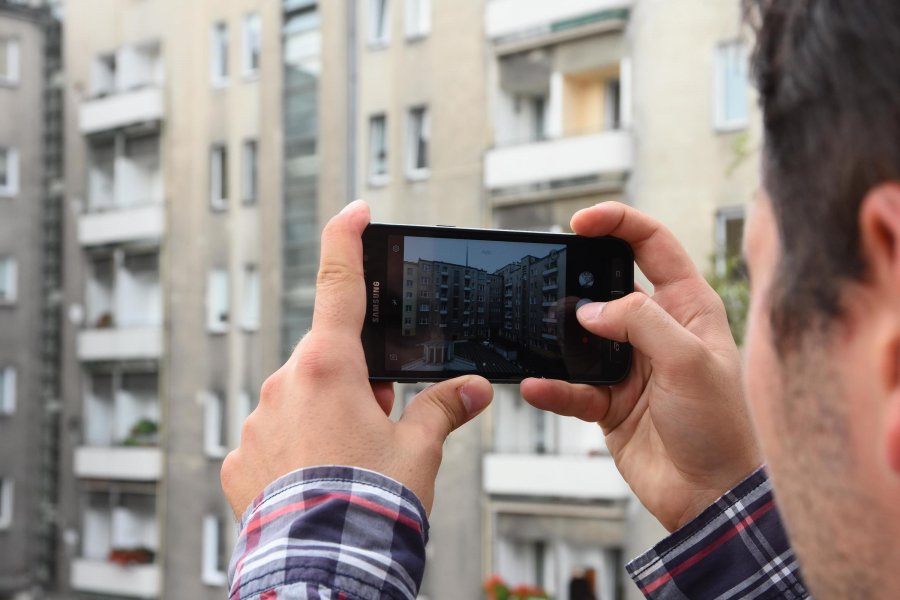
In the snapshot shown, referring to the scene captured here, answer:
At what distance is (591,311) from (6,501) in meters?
11.9

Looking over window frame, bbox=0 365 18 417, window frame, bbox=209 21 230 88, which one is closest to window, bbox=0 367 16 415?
window frame, bbox=0 365 18 417

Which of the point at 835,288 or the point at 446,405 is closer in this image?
the point at 835,288

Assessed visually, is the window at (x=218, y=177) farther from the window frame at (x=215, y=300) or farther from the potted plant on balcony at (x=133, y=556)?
the potted plant on balcony at (x=133, y=556)

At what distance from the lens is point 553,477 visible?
23.5 feet

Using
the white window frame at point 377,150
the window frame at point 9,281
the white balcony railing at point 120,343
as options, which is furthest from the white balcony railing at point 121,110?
the white window frame at point 377,150

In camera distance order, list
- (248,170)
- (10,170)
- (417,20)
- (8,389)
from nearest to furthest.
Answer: (417,20) < (248,170) < (8,389) < (10,170)

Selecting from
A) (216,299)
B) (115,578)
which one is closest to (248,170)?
(216,299)

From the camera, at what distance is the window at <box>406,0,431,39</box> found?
320 inches

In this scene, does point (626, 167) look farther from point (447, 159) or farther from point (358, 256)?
point (358, 256)

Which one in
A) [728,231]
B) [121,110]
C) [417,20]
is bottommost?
[728,231]

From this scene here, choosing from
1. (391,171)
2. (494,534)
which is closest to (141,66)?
(391,171)

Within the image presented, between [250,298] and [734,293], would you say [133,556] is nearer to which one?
[250,298]

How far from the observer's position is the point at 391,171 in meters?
8.15

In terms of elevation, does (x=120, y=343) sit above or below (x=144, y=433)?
above
